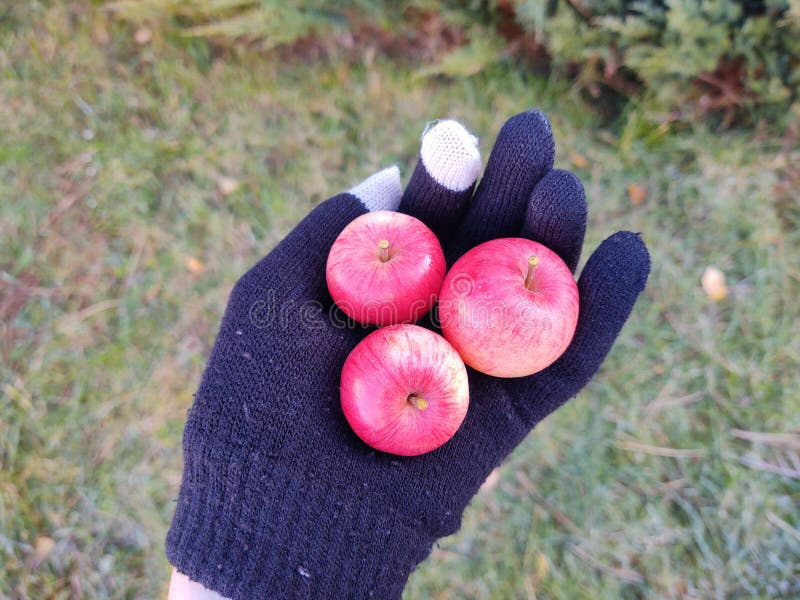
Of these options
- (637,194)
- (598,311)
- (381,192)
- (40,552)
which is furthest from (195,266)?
(637,194)

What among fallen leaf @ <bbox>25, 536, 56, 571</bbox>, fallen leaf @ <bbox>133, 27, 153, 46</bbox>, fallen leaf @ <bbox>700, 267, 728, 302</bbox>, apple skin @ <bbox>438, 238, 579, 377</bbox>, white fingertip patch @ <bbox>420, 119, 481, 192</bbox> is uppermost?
fallen leaf @ <bbox>133, 27, 153, 46</bbox>

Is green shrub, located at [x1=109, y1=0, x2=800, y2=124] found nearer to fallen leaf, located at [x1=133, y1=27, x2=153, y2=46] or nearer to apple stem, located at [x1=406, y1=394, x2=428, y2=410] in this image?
fallen leaf, located at [x1=133, y1=27, x2=153, y2=46]

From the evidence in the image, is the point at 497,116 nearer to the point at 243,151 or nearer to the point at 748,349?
the point at 243,151

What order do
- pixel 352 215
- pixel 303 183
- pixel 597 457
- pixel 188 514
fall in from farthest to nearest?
pixel 303 183, pixel 597 457, pixel 352 215, pixel 188 514

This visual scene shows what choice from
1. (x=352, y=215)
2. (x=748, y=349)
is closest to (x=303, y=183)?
(x=352, y=215)

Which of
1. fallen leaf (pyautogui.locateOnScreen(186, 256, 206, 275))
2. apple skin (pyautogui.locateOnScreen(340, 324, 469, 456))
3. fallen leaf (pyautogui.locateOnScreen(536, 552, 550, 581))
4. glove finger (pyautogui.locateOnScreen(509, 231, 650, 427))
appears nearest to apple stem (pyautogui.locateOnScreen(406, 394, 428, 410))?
apple skin (pyautogui.locateOnScreen(340, 324, 469, 456))

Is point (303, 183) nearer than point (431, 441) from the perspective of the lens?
No

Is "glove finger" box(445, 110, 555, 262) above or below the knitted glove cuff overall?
above
